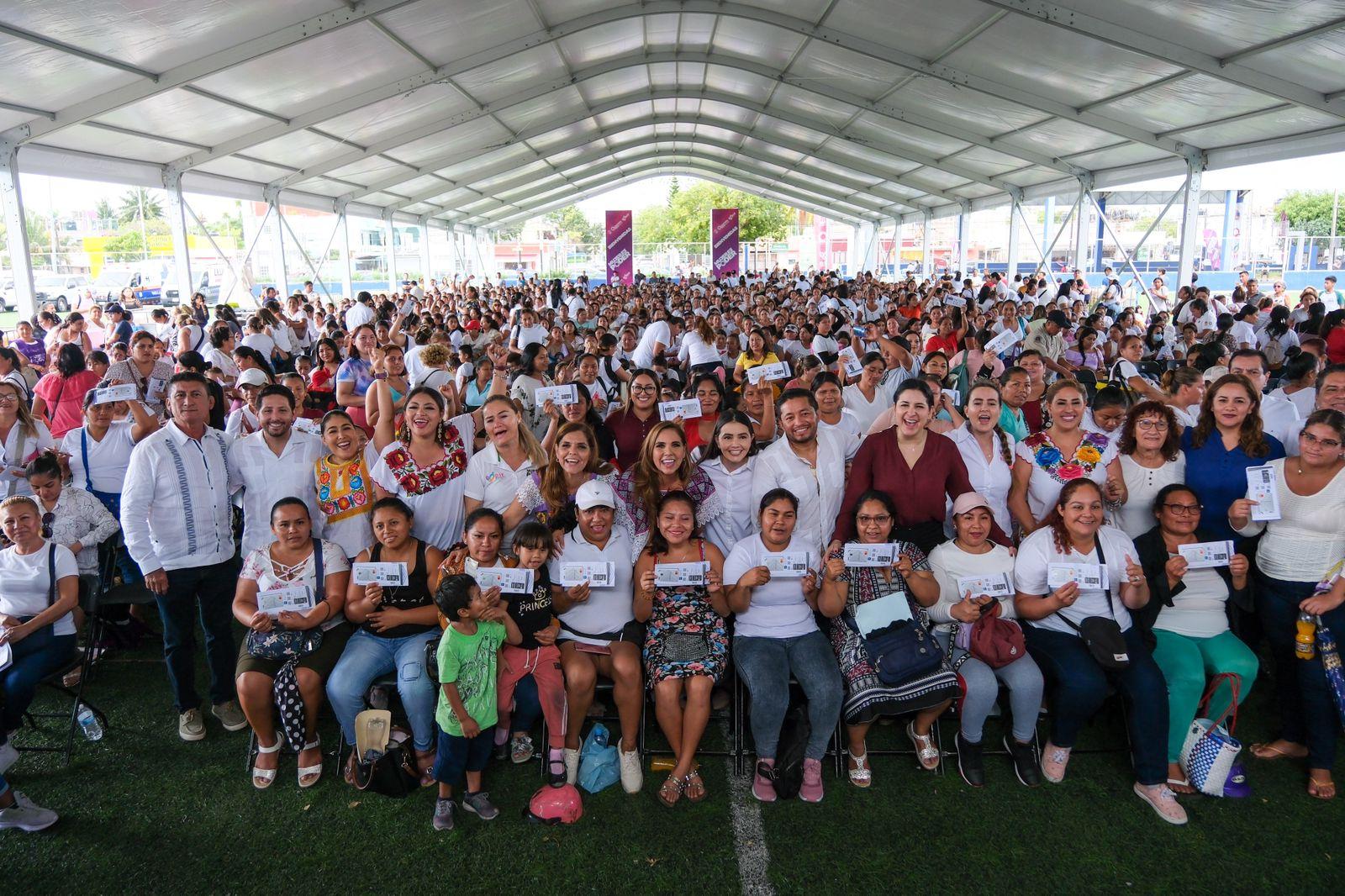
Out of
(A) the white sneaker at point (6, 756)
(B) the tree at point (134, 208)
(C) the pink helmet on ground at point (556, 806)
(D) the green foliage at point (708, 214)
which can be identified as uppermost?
(B) the tree at point (134, 208)

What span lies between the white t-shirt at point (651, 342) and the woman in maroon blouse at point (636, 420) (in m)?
3.24

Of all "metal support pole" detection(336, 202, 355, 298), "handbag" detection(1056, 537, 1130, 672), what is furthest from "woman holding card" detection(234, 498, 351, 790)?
"metal support pole" detection(336, 202, 355, 298)

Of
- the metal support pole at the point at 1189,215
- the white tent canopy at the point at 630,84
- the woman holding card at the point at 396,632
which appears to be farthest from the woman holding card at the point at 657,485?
the metal support pole at the point at 1189,215

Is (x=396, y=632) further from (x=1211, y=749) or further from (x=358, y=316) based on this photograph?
(x=358, y=316)

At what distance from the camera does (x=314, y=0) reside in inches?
333

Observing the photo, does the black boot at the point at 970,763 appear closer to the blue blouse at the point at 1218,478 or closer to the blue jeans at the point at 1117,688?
the blue jeans at the point at 1117,688

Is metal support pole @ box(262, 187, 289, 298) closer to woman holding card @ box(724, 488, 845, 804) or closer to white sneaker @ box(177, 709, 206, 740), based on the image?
white sneaker @ box(177, 709, 206, 740)

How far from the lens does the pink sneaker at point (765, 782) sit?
10.3 ft

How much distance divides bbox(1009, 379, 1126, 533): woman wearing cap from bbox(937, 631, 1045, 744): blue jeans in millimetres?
817

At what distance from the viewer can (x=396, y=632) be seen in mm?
3395

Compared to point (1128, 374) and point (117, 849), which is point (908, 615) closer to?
point (117, 849)

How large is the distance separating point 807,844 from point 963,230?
24.9m

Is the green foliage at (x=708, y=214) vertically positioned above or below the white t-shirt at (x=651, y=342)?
above

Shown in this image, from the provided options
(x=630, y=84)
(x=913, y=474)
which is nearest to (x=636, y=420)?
(x=913, y=474)
